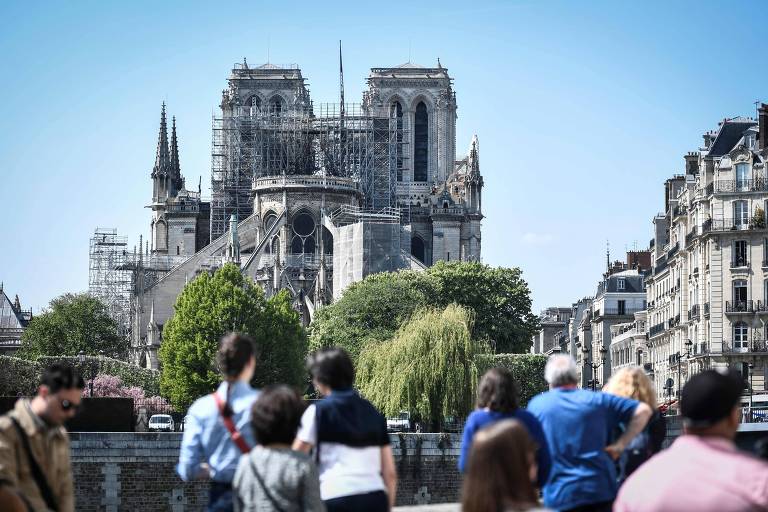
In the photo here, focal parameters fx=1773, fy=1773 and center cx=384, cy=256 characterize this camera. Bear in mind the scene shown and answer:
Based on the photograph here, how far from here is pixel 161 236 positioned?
4771 inches

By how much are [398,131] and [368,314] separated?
153 ft

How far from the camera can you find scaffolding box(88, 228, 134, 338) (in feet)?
382

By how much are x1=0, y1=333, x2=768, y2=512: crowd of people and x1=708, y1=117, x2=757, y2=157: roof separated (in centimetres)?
5172

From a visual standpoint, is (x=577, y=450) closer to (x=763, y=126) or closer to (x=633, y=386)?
(x=633, y=386)

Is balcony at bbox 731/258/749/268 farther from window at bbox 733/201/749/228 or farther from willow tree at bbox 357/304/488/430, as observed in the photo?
willow tree at bbox 357/304/488/430

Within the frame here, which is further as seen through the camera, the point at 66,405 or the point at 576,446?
the point at 576,446

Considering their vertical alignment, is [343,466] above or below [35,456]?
below

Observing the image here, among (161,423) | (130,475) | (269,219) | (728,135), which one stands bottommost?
(130,475)

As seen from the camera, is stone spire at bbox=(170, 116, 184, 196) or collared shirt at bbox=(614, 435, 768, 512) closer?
collared shirt at bbox=(614, 435, 768, 512)

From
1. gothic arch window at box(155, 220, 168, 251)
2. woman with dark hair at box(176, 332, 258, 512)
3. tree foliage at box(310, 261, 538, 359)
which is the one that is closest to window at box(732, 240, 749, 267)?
tree foliage at box(310, 261, 538, 359)

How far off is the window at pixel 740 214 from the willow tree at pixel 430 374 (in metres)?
10.7

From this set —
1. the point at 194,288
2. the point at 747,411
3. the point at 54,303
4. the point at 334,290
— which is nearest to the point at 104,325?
the point at 54,303

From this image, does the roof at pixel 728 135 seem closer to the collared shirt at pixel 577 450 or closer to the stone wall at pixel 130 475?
the stone wall at pixel 130 475

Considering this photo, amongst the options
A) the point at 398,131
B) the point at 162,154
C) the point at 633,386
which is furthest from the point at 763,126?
the point at 162,154
